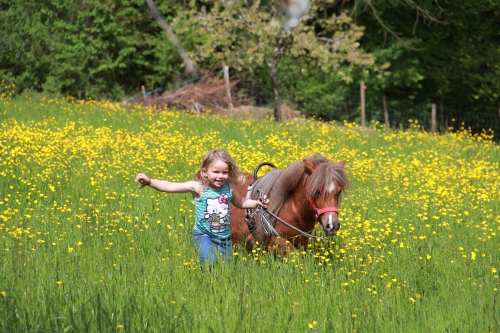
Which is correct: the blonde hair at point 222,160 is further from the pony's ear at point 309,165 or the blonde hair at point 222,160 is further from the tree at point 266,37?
the tree at point 266,37

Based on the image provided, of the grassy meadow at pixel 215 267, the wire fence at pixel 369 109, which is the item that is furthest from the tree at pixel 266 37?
the grassy meadow at pixel 215 267

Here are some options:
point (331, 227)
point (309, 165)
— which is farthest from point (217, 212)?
point (331, 227)

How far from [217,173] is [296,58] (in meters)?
21.0

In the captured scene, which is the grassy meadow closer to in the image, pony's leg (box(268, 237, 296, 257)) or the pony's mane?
pony's leg (box(268, 237, 296, 257))

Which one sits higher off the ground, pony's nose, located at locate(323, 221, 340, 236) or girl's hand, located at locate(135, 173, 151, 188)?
girl's hand, located at locate(135, 173, 151, 188)

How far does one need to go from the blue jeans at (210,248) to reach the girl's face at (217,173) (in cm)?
50

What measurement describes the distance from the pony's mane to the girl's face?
653mm

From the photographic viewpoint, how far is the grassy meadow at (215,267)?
17.0 feet

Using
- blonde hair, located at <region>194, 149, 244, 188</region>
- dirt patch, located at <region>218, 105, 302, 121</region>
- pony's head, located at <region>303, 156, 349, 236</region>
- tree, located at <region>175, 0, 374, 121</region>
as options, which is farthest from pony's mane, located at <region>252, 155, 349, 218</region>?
dirt patch, located at <region>218, 105, 302, 121</region>

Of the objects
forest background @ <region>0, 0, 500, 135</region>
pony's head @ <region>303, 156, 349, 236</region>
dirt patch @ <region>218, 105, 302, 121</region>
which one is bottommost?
pony's head @ <region>303, 156, 349, 236</region>

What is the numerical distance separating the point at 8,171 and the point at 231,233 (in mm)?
4301

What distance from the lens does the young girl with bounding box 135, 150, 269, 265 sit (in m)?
6.53

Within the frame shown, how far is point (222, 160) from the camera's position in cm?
652

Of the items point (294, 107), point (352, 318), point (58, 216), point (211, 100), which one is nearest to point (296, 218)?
point (352, 318)
